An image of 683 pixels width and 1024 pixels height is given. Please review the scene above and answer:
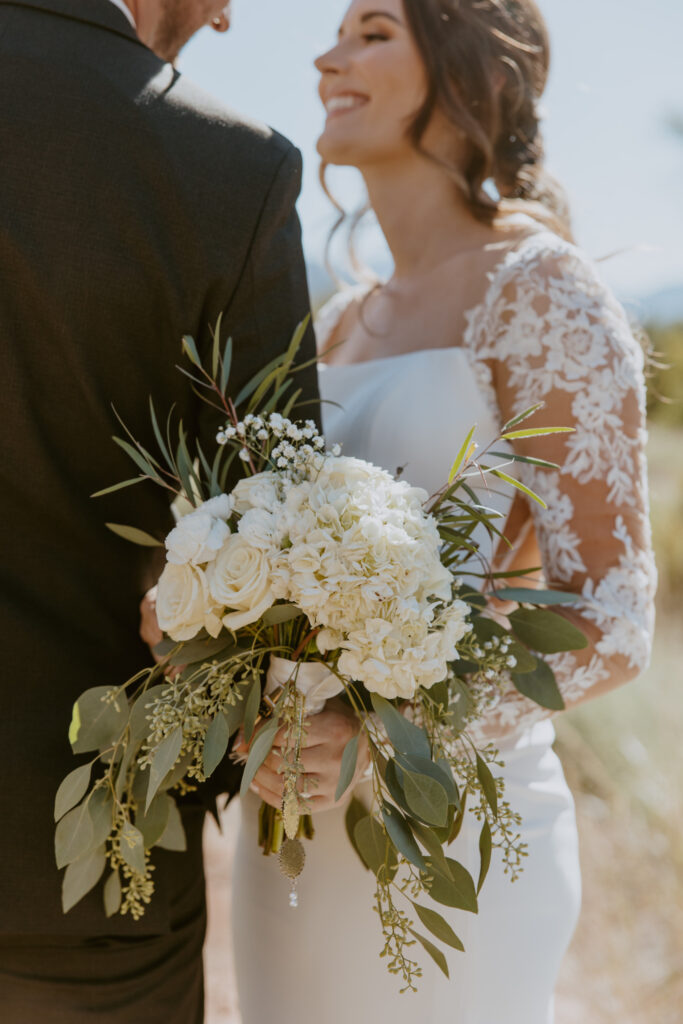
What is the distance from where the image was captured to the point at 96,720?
1.58 m

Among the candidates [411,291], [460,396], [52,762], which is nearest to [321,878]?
[52,762]

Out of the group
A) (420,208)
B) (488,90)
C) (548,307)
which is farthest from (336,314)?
(548,307)

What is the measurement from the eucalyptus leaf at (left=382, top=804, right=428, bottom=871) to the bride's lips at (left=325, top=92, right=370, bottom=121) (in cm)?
203

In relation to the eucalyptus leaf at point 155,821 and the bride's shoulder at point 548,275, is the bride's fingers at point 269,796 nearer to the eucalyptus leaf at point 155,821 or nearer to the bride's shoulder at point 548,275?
the eucalyptus leaf at point 155,821

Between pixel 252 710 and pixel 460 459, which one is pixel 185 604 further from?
pixel 460 459

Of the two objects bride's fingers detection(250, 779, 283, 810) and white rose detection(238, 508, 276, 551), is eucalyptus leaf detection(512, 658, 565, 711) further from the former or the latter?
white rose detection(238, 508, 276, 551)

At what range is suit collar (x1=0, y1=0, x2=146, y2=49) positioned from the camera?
5.47 feet

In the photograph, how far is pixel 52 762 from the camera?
173 cm

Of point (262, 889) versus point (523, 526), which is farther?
point (523, 526)

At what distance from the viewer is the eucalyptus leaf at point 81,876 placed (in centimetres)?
162

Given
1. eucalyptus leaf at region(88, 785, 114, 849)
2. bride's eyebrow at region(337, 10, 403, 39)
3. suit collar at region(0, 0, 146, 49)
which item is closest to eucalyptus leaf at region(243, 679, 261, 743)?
eucalyptus leaf at region(88, 785, 114, 849)

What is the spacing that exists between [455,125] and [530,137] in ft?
1.08

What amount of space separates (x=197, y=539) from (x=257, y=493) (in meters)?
0.12

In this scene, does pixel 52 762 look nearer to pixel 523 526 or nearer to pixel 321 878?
pixel 321 878
